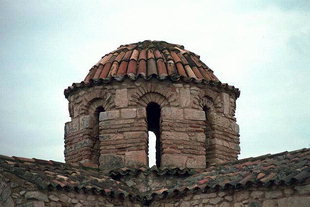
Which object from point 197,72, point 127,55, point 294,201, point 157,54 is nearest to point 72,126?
point 127,55

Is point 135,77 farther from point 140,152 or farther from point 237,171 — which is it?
point 237,171

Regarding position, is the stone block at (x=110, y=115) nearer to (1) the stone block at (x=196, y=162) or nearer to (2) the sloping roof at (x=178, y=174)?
(2) the sloping roof at (x=178, y=174)

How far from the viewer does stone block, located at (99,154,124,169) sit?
39.0 ft

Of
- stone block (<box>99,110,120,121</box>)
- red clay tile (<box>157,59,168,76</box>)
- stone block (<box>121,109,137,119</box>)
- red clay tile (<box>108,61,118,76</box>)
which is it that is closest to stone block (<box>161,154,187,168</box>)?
stone block (<box>121,109,137,119</box>)

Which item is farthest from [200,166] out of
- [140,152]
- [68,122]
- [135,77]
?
[68,122]

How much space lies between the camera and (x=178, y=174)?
11.6 metres

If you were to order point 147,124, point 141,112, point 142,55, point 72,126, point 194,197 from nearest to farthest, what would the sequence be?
point 194,197 < point 141,112 < point 147,124 < point 72,126 < point 142,55

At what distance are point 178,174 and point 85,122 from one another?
252cm

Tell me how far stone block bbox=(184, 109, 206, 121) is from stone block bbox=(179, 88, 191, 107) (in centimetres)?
15

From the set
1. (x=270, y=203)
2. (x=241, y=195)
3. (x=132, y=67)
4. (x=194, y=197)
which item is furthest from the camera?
(x=132, y=67)

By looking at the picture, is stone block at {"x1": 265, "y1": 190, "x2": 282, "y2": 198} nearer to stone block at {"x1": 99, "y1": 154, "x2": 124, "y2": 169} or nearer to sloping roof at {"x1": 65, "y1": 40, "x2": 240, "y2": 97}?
stone block at {"x1": 99, "y1": 154, "x2": 124, "y2": 169}

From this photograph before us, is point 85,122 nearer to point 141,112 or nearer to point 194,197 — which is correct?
point 141,112

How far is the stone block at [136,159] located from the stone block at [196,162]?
92cm

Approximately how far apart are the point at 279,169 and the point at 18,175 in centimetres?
443
